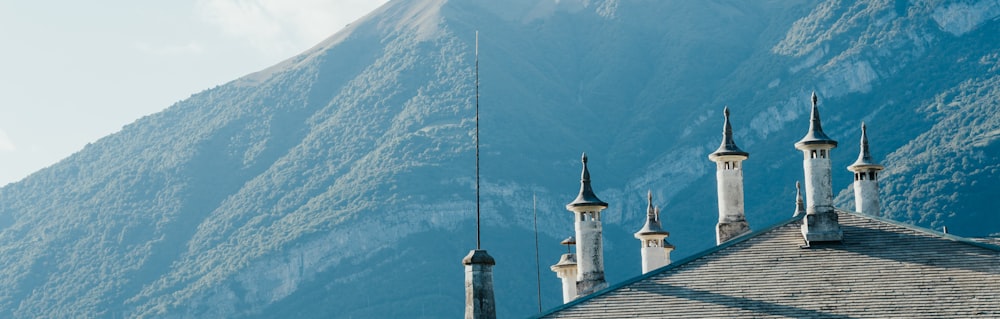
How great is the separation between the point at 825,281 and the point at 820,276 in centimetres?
26

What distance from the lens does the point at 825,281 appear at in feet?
94.5

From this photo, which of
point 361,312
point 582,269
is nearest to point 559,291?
point 361,312

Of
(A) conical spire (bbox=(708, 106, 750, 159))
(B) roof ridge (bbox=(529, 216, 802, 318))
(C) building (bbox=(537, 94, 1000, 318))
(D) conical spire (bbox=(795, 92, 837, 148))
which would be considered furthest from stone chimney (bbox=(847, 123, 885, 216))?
(B) roof ridge (bbox=(529, 216, 802, 318))

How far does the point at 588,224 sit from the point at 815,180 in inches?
204

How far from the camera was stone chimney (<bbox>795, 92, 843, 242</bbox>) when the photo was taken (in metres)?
30.3

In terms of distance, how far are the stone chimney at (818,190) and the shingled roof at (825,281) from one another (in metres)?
0.26

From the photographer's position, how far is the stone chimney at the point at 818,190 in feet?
99.5

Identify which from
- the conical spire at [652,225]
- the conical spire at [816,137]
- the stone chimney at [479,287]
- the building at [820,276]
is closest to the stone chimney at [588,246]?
the building at [820,276]

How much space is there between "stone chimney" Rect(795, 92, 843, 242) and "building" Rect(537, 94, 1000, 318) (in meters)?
0.02

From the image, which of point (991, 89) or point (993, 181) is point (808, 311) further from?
point (991, 89)

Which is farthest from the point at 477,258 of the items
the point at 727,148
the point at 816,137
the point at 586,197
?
the point at 727,148

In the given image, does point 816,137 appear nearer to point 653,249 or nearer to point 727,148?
point 727,148

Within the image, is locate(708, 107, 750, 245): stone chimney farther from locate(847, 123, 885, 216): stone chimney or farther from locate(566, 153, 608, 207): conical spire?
locate(847, 123, 885, 216): stone chimney

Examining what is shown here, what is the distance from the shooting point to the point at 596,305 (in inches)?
1163
